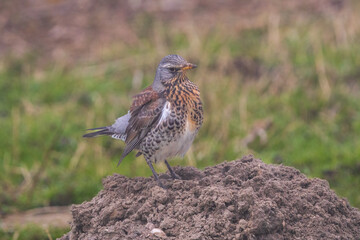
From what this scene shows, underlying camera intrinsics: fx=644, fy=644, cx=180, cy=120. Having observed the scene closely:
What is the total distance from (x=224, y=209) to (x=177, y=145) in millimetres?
1036

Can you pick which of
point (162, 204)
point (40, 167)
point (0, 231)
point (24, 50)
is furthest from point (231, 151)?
point (24, 50)

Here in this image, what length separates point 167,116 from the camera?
17.0ft

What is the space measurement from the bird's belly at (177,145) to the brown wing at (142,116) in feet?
0.67

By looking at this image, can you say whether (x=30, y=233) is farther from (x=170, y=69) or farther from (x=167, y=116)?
→ (x=170, y=69)

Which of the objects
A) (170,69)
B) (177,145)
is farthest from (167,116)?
(170,69)

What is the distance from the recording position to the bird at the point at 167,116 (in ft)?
17.0

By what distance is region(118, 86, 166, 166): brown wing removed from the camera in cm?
525

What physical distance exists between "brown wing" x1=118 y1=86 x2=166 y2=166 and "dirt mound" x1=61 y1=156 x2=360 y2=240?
0.45 m

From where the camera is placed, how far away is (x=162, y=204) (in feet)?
15.1

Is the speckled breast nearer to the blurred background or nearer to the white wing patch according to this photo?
the white wing patch

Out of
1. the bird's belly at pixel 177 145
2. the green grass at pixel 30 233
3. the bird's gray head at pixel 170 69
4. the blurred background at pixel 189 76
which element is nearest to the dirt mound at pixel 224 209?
the bird's belly at pixel 177 145

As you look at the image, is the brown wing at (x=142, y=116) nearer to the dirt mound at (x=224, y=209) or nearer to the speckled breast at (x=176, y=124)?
the speckled breast at (x=176, y=124)

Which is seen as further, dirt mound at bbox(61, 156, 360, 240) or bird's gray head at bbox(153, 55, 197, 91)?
bird's gray head at bbox(153, 55, 197, 91)

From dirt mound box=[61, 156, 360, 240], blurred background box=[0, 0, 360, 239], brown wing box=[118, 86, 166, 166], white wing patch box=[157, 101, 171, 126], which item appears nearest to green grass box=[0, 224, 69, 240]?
blurred background box=[0, 0, 360, 239]
